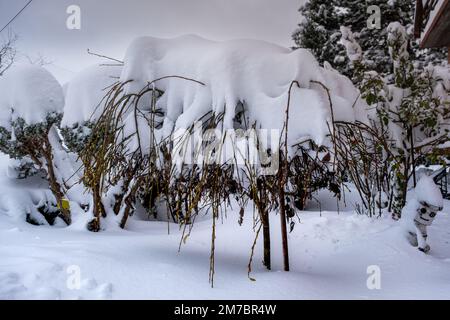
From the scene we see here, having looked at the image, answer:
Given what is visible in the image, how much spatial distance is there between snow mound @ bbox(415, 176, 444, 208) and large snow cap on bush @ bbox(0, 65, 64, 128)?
5.01 meters

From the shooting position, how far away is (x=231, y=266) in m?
2.72

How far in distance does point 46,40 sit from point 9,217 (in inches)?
114

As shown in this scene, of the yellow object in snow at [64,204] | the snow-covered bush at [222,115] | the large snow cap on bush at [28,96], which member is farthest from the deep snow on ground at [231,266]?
the large snow cap on bush at [28,96]

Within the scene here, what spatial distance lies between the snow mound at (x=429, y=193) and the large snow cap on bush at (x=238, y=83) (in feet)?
4.23

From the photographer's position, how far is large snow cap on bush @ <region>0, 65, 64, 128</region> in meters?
5.04

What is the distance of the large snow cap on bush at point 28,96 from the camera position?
504 centimetres

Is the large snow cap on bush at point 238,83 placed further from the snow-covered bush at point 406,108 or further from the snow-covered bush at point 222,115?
the snow-covered bush at point 406,108

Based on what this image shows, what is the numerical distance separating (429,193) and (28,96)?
217 inches

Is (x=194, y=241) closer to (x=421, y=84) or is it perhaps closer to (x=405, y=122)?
(x=405, y=122)

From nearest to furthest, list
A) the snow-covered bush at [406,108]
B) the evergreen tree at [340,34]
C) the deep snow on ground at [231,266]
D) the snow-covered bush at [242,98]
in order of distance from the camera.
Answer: the deep snow on ground at [231,266] < the snow-covered bush at [242,98] < the snow-covered bush at [406,108] < the evergreen tree at [340,34]

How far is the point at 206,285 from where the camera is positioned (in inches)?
84.8

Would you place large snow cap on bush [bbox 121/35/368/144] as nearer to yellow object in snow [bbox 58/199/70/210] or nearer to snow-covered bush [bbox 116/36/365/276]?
snow-covered bush [bbox 116/36/365/276]

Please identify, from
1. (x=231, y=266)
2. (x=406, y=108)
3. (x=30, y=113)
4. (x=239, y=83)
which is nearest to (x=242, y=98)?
(x=239, y=83)

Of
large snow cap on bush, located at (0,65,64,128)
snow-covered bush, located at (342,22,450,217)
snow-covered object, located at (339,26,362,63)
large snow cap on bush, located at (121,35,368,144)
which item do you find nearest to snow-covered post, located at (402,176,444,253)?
snow-covered bush, located at (342,22,450,217)
